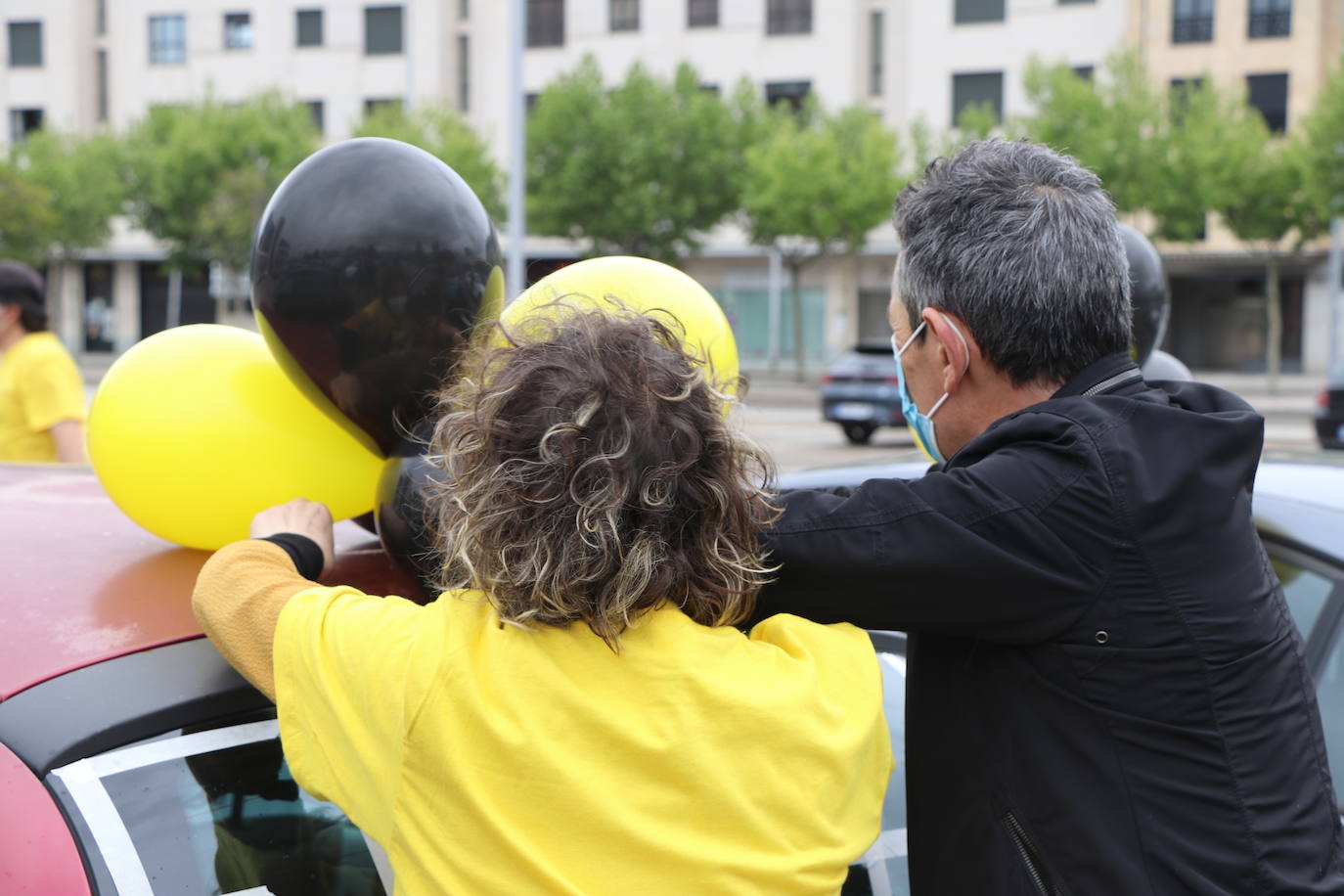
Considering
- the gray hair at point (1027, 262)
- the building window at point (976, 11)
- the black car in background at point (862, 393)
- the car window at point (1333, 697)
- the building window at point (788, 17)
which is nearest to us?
the gray hair at point (1027, 262)

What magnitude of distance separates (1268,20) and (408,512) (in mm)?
35712

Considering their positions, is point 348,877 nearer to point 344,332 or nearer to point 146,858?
point 146,858

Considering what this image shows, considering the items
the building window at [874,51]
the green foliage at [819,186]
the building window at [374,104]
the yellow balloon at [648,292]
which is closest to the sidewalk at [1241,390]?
the green foliage at [819,186]

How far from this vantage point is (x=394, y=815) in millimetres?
1291

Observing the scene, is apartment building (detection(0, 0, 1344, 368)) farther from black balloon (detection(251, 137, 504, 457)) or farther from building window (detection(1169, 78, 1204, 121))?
black balloon (detection(251, 137, 504, 457))

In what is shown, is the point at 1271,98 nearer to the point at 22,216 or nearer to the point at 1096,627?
the point at 22,216

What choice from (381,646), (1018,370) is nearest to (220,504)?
(381,646)

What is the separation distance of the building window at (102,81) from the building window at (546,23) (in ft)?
47.3

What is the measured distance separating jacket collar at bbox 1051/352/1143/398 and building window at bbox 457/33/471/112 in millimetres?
37342

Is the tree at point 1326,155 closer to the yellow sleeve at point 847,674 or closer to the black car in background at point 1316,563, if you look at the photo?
the black car in background at point 1316,563

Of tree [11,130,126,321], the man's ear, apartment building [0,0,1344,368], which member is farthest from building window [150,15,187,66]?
the man's ear

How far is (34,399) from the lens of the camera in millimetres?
4371

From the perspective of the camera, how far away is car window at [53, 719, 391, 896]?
4.65 ft

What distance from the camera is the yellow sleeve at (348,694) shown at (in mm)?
1277
